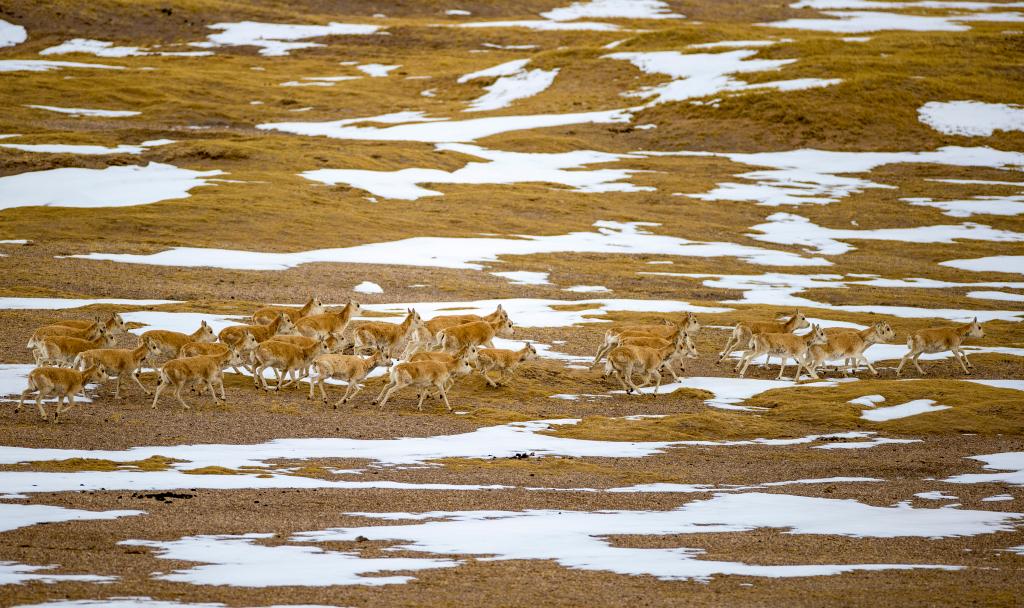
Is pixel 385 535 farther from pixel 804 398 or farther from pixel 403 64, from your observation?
pixel 403 64

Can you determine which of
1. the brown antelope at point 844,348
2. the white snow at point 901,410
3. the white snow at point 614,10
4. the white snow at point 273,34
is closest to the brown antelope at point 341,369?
the white snow at point 901,410

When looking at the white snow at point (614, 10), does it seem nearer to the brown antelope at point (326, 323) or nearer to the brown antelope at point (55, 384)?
the brown antelope at point (326, 323)

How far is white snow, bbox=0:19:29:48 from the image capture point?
132375 millimetres

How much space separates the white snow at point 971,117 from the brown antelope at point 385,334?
76110mm

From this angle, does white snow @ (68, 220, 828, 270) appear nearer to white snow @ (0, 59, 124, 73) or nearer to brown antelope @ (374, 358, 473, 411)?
brown antelope @ (374, 358, 473, 411)

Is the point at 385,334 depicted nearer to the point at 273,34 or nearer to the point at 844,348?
the point at 844,348

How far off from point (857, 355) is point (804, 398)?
15.2ft

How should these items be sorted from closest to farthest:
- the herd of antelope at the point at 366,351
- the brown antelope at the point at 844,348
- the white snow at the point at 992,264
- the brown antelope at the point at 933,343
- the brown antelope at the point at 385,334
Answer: the herd of antelope at the point at 366,351, the brown antelope at the point at 385,334, the brown antelope at the point at 844,348, the brown antelope at the point at 933,343, the white snow at the point at 992,264

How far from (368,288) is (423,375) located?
1714 cm

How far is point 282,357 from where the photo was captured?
1041 inches

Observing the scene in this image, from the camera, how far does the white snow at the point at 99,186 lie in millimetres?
57406

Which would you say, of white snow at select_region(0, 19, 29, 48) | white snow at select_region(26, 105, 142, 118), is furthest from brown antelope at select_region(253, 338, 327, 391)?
white snow at select_region(0, 19, 29, 48)

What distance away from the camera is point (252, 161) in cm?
7212

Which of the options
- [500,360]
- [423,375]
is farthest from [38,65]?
[423,375]
